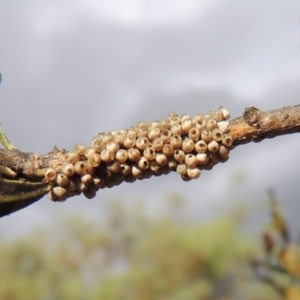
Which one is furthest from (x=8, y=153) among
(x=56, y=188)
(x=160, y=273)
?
(x=160, y=273)

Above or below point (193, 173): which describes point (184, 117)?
above

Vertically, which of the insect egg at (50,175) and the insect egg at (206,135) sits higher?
the insect egg at (206,135)

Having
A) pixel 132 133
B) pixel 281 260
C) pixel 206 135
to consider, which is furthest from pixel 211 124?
pixel 281 260

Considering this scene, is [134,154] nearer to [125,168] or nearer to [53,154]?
[125,168]

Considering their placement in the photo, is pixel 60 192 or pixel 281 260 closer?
pixel 60 192

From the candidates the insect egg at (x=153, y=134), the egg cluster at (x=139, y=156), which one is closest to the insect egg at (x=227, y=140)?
the egg cluster at (x=139, y=156)

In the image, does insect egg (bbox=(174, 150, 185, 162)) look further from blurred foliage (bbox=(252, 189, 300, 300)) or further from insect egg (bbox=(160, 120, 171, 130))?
blurred foliage (bbox=(252, 189, 300, 300))

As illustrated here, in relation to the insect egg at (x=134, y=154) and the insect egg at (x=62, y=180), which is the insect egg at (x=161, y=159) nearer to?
the insect egg at (x=134, y=154)
